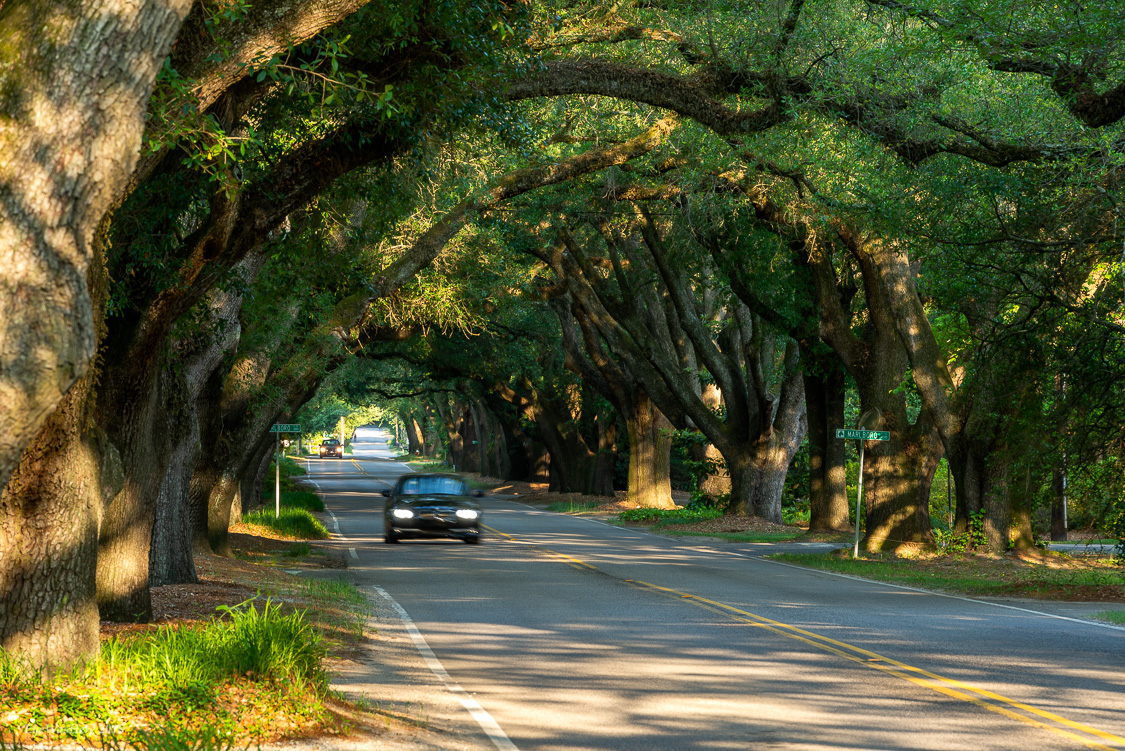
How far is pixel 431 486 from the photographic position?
26672 mm

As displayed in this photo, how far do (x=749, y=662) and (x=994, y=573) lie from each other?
10901 millimetres

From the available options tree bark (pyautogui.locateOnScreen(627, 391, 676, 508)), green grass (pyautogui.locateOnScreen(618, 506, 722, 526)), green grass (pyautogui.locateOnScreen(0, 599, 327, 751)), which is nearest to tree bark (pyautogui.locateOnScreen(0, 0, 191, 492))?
green grass (pyautogui.locateOnScreen(0, 599, 327, 751))

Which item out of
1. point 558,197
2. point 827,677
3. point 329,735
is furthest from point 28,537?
point 558,197

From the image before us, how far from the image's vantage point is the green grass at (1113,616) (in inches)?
538

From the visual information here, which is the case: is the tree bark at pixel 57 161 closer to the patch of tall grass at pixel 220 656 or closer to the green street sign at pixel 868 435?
the patch of tall grass at pixel 220 656

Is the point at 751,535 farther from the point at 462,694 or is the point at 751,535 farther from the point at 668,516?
the point at 462,694

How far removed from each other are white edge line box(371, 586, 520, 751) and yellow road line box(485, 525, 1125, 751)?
3628mm

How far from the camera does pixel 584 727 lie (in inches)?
306

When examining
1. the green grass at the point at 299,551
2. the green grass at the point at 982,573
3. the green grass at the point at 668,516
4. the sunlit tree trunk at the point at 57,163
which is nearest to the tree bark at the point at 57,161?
the sunlit tree trunk at the point at 57,163

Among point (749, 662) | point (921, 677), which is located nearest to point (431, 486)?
point (749, 662)

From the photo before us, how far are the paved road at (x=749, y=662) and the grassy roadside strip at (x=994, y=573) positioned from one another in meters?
1.42

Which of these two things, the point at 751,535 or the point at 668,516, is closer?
the point at 751,535

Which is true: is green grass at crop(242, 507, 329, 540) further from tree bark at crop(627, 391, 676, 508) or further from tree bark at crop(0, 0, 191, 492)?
tree bark at crop(0, 0, 191, 492)

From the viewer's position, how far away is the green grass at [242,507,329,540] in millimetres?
27703
